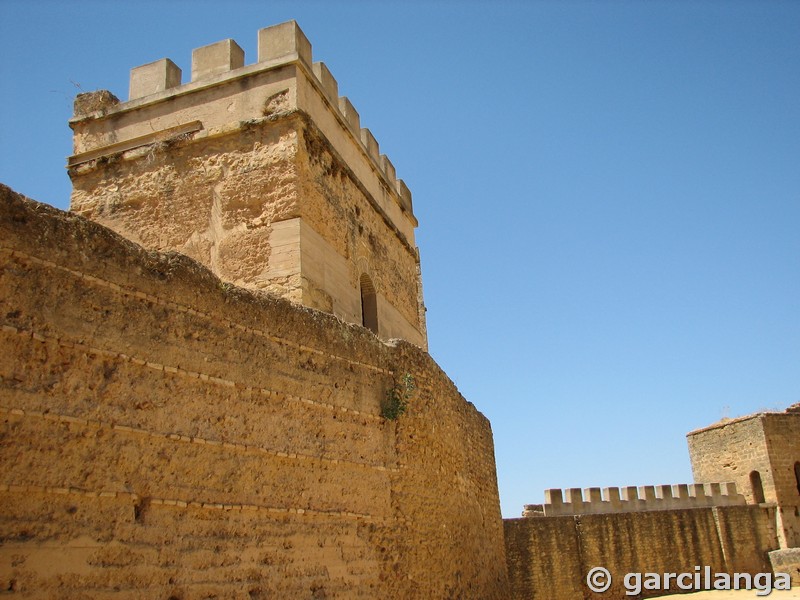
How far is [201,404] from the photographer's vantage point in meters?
5.65

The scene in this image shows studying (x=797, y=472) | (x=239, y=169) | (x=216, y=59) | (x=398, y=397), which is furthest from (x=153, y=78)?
(x=797, y=472)

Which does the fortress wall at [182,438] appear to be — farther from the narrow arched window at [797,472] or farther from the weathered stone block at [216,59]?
the narrow arched window at [797,472]

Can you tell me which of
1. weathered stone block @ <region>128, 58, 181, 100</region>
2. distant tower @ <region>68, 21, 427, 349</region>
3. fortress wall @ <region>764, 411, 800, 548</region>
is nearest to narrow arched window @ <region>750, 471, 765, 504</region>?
fortress wall @ <region>764, 411, 800, 548</region>

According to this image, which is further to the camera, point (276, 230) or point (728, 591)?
point (728, 591)

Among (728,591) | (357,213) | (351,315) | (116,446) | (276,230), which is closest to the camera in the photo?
(116,446)

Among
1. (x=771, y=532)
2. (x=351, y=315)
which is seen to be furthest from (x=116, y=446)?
(x=771, y=532)

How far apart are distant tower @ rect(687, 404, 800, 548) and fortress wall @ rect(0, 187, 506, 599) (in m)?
15.5

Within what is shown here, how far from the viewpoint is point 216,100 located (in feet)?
34.1

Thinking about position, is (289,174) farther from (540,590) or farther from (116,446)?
(540,590)

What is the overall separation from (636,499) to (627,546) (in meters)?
3.12

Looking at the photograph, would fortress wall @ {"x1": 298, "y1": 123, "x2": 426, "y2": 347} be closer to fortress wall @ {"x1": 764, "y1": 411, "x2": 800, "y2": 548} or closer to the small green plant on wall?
the small green plant on wall

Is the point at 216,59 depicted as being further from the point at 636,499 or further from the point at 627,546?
the point at 636,499

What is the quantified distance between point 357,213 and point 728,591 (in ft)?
38.6

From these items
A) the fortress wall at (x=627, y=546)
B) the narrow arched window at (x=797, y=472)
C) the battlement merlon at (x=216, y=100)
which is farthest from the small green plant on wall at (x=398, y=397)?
the narrow arched window at (x=797, y=472)
